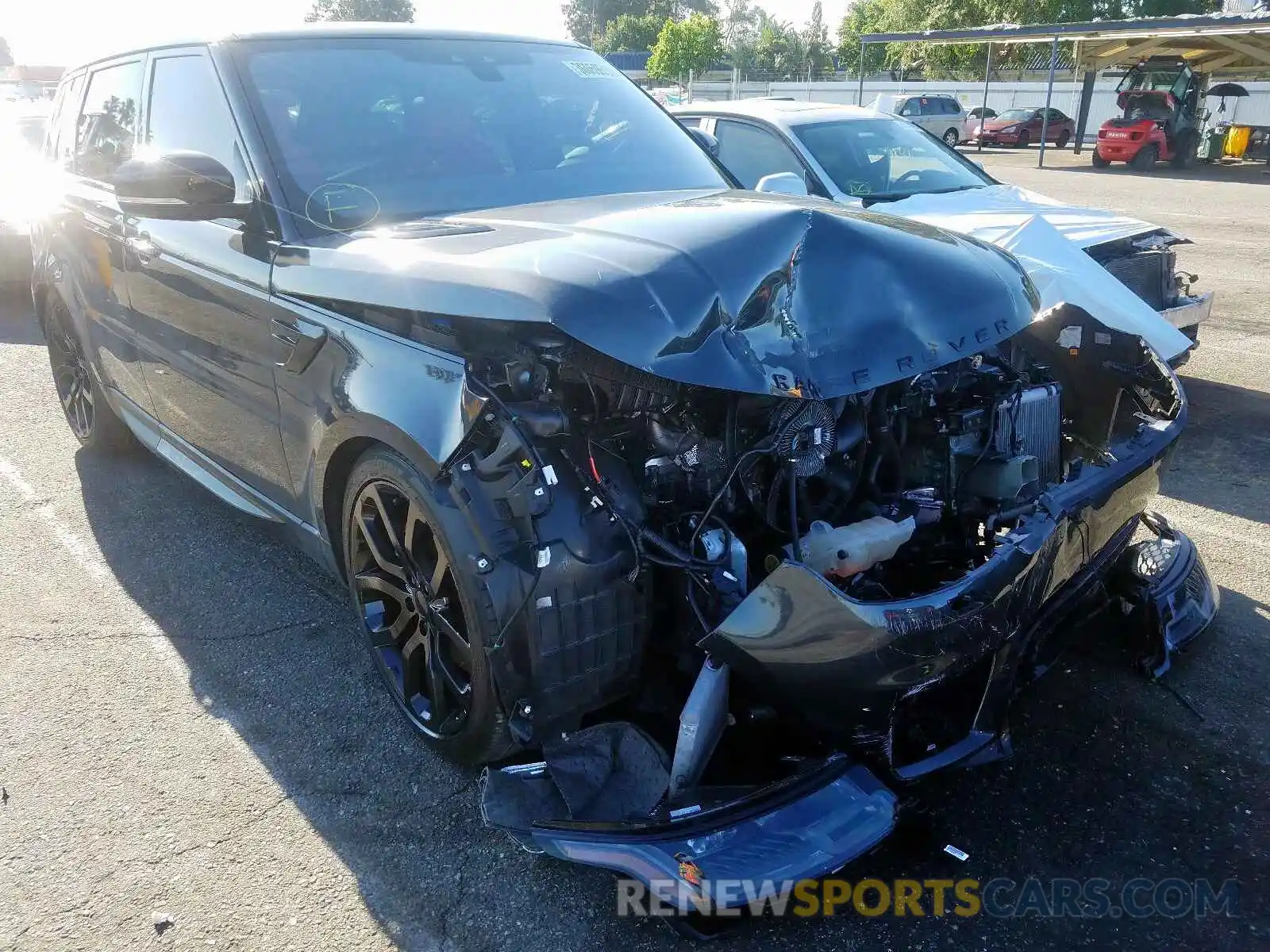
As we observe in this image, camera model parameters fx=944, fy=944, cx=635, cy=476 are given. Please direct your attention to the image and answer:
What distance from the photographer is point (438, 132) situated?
3.30m

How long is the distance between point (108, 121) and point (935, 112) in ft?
101

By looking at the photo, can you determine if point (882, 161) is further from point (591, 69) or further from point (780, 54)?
point (780, 54)

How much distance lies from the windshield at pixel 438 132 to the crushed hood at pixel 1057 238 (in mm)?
1386

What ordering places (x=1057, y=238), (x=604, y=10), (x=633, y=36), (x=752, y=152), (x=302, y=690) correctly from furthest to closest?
(x=604, y=10) < (x=633, y=36) < (x=752, y=152) < (x=1057, y=238) < (x=302, y=690)

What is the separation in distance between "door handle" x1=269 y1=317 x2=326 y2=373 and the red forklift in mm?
24982

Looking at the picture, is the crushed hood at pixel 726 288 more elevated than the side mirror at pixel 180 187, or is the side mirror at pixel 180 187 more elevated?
the side mirror at pixel 180 187

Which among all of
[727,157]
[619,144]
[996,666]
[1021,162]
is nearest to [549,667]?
[996,666]

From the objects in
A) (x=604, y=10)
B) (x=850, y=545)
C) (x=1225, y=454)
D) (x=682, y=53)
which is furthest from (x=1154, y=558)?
(x=604, y=10)

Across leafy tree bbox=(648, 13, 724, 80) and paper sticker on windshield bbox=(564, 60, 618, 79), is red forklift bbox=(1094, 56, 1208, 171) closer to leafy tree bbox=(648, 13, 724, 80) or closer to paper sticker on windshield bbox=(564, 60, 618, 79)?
paper sticker on windshield bbox=(564, 60, 618, 79)

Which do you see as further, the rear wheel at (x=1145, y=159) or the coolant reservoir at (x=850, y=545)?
the rear wheel at (x=1145, y=159)

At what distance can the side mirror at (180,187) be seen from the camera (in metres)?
2.92

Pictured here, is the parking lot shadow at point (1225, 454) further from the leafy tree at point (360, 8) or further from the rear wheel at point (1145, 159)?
the leafy tree at point (360, 8)

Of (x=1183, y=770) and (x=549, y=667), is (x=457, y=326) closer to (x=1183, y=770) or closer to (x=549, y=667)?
(x=549, y=667)

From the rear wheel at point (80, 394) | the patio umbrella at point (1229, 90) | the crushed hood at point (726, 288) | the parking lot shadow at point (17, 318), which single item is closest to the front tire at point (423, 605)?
the crushed hood at point (726, 288)
